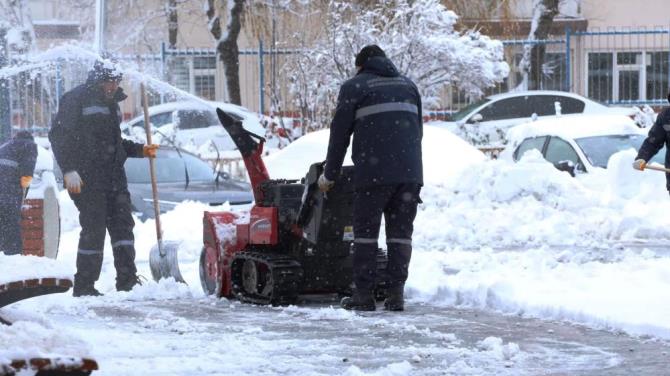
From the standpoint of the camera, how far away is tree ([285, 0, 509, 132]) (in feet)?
81.7

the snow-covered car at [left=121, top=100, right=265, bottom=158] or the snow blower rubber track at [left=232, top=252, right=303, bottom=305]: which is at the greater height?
the snow-covered car at [left=121, top=100, right=265, bottom=158]

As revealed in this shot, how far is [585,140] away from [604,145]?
273mm

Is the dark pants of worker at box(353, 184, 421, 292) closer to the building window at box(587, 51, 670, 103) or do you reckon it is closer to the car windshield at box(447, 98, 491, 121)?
the car windshield at box(447, 98, 491, 121)

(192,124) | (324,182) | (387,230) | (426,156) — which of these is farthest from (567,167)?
(192,124)

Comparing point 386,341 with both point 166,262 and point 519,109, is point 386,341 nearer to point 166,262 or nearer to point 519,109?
point 166,262

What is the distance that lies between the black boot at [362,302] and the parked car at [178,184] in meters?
6.59

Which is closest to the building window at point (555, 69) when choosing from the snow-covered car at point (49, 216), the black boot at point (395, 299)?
the snow-covered car at point (49, 216)

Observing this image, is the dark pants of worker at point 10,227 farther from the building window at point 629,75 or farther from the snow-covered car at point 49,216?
the building window at point 629,75

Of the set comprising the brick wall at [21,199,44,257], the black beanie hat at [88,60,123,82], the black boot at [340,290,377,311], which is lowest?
the black boot at [340,290,377,311]

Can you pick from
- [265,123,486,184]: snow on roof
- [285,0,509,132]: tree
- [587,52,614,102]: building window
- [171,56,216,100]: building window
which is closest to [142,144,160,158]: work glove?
[265,123,486,184]: snow on roof

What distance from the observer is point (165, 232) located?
1505 cm

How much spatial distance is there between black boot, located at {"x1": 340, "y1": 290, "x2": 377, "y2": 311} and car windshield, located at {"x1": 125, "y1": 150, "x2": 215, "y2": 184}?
7478 mm

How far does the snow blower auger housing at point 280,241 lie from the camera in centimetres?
973

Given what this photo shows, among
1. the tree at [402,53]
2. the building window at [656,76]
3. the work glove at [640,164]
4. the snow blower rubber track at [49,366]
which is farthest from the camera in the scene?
the building window at [656,76]
